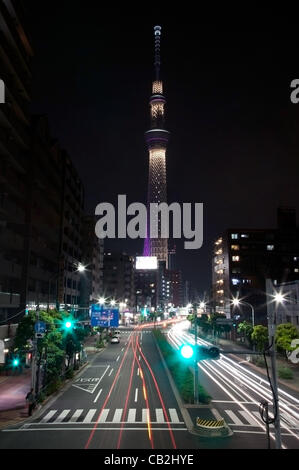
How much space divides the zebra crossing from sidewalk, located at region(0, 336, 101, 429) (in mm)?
1925

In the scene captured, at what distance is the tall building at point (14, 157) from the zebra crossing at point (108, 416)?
24147 millimetres

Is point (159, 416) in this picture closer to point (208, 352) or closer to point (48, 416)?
point (48, 416)

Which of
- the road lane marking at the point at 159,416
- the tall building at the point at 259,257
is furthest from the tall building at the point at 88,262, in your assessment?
the road lane marking at the point at 159,416

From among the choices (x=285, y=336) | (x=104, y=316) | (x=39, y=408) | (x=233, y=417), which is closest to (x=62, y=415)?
(x=39, y=408)

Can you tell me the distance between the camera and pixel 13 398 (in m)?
37.1

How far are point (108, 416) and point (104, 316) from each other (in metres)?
20.3

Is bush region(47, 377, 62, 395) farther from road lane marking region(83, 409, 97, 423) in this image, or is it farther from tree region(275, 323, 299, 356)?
tree region(275, 323, 299, 356)

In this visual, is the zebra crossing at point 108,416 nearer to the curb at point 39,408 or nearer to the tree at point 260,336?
the curb at point 39,408

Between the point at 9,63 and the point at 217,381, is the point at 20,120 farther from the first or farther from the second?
the point at 217,381

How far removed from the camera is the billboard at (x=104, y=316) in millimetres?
50031

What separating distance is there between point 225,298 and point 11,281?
9510 cm

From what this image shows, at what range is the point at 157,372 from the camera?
5356cm

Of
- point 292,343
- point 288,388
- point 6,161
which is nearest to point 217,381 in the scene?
point 288,388

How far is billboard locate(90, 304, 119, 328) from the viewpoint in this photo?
164 feet
